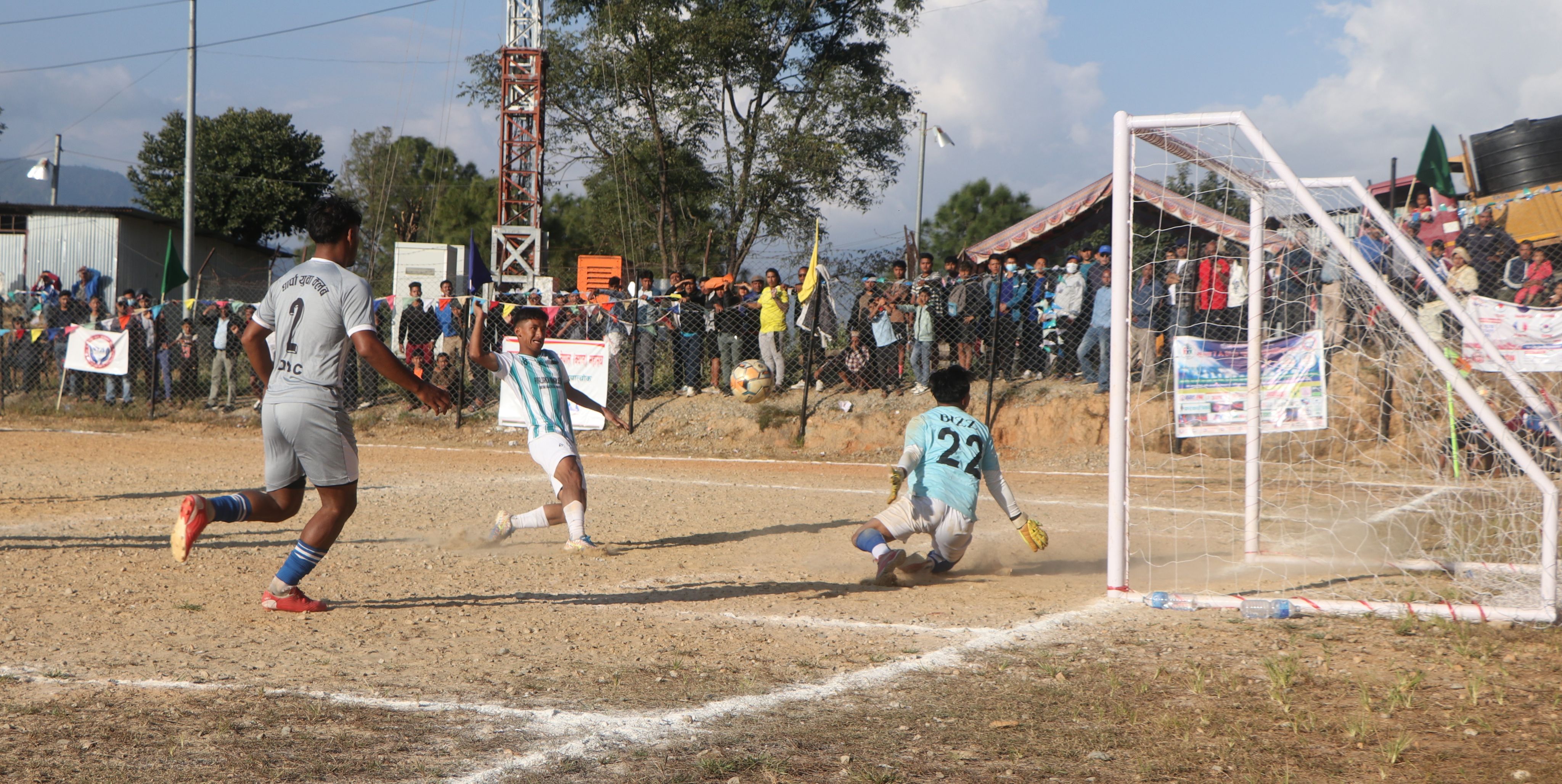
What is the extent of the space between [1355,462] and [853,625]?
153 inches

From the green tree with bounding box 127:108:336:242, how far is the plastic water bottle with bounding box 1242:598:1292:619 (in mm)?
43453

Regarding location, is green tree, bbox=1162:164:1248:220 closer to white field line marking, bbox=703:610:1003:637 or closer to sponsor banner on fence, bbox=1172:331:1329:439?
sponsor banner on fence, bbox=1172:331:1329:439

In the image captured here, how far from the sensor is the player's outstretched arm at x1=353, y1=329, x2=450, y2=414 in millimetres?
5031

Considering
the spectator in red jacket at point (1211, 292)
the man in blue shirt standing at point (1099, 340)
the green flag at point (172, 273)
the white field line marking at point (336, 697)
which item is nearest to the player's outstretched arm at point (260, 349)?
the white field line marking at point (336, 697)

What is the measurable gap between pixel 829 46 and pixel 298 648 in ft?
87.7

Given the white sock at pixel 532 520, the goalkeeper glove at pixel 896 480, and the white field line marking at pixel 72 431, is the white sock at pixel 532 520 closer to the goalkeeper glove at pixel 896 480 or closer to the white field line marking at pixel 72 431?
the goalkeeper glove at pixel 896 480

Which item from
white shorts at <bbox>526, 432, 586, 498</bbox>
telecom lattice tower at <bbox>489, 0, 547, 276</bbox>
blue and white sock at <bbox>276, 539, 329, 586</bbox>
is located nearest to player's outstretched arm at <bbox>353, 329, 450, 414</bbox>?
blue and white sock at <bbox>276, 539, 329, 586</bbox>

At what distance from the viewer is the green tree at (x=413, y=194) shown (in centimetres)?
4450

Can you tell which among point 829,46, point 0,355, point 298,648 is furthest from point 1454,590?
point 829,46

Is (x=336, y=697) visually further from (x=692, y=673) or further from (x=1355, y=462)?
(x=1355, y=462)

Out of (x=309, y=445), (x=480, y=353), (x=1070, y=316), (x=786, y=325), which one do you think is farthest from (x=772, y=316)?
(x=309, y=445)

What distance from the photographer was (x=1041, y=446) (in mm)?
14625

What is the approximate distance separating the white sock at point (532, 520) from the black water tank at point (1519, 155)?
14730mm

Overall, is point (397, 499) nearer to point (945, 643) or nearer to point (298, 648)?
point (298, 648)
